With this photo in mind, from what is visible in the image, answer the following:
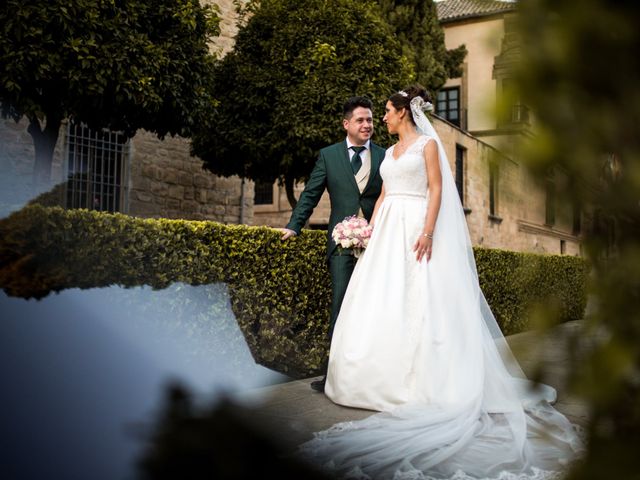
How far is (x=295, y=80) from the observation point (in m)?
11.2

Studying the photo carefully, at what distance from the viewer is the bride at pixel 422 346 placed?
3.41 meters

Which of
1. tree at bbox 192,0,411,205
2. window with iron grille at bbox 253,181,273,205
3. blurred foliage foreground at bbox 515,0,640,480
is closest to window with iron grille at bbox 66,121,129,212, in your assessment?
tree at bbox 192,0,411,205

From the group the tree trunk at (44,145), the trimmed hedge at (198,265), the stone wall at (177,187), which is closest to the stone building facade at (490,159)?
the trimmed hedge at (198,265)

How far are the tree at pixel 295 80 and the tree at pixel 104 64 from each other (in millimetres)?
1087

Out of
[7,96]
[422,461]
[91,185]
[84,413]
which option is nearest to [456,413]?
[422,461]

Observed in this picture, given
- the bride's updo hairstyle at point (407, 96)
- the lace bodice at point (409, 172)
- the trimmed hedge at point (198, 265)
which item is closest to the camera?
the trimmed hedge at point (198, 265)

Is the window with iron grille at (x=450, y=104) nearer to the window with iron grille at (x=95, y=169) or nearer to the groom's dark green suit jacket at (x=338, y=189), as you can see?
the window with iron grille at (x=95, y=169)

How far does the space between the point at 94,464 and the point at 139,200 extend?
39.3 feet

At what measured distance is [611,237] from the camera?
831mm

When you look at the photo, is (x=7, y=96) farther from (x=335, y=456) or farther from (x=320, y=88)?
(x=335, y=456)

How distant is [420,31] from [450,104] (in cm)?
954

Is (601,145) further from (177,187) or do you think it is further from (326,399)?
(177,187)

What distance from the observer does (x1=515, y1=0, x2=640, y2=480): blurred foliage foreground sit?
682 millimetres

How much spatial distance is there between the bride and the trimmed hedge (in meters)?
0.60
